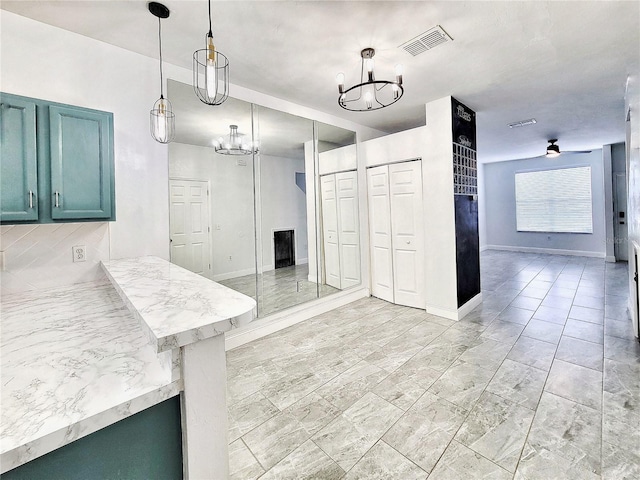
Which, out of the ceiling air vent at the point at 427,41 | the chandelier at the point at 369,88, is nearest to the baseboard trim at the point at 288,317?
the chandelier at the point at 369,88

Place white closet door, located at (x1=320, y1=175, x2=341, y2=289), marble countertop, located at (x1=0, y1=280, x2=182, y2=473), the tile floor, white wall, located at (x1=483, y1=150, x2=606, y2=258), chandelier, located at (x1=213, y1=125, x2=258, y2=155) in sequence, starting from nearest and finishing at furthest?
marble countertop, located at (x1=0, y1=280, x2=182, y2=473) < the tile floor < chandelier, located at (x1=213, y1=125, x2=258, y2=155) < white closet door, located at (x1=320, y1=175, x2=341, y2=289) < white wall, located at (x1=483, y1=150, x2=606, y2=258)

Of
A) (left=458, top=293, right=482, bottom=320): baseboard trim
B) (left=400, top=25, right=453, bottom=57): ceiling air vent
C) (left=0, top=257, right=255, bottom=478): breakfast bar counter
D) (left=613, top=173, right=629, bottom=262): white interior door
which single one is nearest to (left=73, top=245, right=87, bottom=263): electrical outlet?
(left=0, top=257, right=255, bottom=478): breakfast bar counter

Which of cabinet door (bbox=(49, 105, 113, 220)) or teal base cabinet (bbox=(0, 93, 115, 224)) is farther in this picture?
cabinet door (bbox=(49, 105, 113, 220))

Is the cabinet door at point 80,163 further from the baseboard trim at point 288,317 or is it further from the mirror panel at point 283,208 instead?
the baseboard trim at point 288,317

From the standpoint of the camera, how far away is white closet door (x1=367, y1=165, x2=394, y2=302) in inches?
177

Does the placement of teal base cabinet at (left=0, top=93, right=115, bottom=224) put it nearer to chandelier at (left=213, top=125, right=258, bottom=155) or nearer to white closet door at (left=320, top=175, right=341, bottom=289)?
chandelier at (left=213, top=125, right=258, bottom=155)

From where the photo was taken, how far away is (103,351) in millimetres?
1088

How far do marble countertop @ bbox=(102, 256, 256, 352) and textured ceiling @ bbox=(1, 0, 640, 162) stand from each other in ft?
6.32

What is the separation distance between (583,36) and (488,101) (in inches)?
56.6

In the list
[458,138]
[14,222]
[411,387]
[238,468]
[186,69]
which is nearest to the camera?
[238,468]

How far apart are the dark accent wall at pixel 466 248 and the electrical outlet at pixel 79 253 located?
157 inches

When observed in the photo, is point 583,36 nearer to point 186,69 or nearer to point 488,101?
point 488,101

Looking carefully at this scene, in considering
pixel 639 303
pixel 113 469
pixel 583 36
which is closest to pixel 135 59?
pixel 113 469

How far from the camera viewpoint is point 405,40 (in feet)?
8.00
